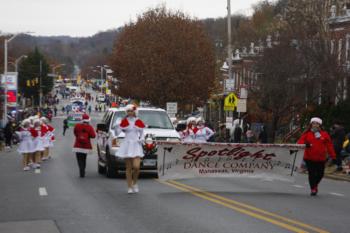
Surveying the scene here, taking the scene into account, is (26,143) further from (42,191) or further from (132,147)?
(132,147)

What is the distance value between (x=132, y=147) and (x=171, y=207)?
3.29m

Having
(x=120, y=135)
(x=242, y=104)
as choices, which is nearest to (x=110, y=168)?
(x=120, y=135)

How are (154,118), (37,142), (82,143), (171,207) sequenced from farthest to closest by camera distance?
(37,142)
(154,118)
(82,143)
(171,207)

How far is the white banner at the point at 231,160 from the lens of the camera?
59.9 feet

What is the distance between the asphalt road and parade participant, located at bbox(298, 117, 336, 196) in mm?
397

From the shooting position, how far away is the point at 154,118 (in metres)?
23.5

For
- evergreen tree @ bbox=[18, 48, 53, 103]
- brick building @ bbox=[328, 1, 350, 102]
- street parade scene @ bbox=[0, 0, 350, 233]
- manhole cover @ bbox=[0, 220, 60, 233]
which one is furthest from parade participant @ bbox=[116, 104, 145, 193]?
evergreen tree @ bbox=[18, 48, 53, 103]

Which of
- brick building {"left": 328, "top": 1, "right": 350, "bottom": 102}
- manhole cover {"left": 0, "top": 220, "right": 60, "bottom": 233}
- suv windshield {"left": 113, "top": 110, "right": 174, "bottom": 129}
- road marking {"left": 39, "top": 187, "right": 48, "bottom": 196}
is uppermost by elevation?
brick building {"left": 328, "top": 1, "right": 350, "bottom": 102}

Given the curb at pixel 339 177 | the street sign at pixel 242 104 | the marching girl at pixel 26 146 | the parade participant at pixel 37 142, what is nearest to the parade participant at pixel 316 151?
the curb at pixel 339 177

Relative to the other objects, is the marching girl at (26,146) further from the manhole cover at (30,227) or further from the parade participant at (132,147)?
the manhole cover at (30,227)

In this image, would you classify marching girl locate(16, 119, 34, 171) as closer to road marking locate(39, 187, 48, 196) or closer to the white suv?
the white suv

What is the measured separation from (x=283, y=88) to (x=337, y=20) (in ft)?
36.4

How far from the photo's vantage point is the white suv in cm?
2197

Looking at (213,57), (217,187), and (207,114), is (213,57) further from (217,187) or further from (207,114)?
(217,187)
